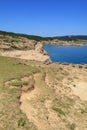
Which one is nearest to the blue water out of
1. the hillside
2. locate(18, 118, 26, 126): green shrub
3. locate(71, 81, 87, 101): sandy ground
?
locate(71, 81, 87, 101): sandy ground

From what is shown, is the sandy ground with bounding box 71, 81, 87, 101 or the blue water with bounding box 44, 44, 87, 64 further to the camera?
the blue water with bounding box 44, 44, 87, 64

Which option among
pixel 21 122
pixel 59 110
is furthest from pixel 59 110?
pixel 21 122

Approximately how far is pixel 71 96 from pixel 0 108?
1228 centimetres

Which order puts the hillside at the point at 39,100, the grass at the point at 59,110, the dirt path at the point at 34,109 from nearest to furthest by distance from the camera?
the hillside at the point at 39,100, the dirt path at the point at 34,109, the grass at the point at 59,110

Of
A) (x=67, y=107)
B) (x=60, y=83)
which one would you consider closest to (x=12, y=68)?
(x=60, y=83)

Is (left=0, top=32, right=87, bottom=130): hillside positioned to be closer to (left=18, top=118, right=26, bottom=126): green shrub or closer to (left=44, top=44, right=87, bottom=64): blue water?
(left=18, top=118, right=26, bottom=126): green shrub

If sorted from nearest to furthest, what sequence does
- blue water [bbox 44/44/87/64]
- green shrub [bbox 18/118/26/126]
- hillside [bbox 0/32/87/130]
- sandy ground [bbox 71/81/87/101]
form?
green shrub [bbox 18/118/26/126], hillside [bbox 0/32/87/130], sandy ground [bbox 71/81/87/101], blue water [bbox 44/44/87/64]

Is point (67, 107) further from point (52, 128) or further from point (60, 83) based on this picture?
point (60, 83)

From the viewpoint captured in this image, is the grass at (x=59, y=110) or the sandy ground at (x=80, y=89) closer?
the grass at (x=59, y=110)

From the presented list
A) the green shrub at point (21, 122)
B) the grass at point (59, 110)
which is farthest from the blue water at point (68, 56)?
the green shrub at point (21, 122)

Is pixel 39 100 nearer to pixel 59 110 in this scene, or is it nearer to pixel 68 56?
pixel 59 110

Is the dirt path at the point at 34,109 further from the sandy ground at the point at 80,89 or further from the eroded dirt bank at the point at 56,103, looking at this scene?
the sandy ground at the point at 80,89

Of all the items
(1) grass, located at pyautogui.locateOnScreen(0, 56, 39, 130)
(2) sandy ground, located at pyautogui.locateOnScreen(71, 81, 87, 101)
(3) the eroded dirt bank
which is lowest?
(2) sandy ground, located at pyautogui.locateOnScreen(71, 81, 87, 101)

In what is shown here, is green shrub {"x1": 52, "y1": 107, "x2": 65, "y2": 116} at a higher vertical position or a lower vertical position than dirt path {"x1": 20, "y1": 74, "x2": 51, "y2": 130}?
lower
